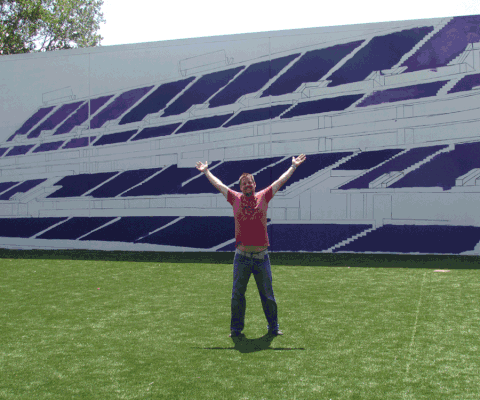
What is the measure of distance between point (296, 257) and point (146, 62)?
6.55 m

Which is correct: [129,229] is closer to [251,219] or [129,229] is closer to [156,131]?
[156,131]

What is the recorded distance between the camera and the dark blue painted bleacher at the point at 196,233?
46.1 feet

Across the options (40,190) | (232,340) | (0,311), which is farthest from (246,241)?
(40,190)

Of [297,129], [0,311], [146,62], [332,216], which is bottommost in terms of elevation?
[0,311]

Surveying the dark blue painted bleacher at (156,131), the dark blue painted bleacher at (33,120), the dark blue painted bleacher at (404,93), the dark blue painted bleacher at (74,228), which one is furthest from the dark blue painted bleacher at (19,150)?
the dark blue painted bleacher at (404,93)

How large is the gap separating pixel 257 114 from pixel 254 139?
63cm

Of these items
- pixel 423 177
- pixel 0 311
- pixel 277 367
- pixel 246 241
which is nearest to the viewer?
pixel 277 367

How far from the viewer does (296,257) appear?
508 inches

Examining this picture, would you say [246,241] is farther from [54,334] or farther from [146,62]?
[146,62]

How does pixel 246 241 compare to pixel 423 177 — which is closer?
pixel 246 241

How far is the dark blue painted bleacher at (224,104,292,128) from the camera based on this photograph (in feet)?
45.4

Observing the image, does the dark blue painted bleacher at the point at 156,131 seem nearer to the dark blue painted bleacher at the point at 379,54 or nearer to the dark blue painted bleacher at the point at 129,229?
the dark blue painted bleacher at the point at 129,229

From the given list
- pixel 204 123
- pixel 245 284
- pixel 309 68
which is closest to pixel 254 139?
pixel 204 123

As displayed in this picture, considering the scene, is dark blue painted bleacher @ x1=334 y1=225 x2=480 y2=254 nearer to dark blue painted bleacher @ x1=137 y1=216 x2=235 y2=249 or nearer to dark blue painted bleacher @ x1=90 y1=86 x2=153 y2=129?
dark blue painted bleacher @ x1=137 y1=216 x2=235 y2=249
